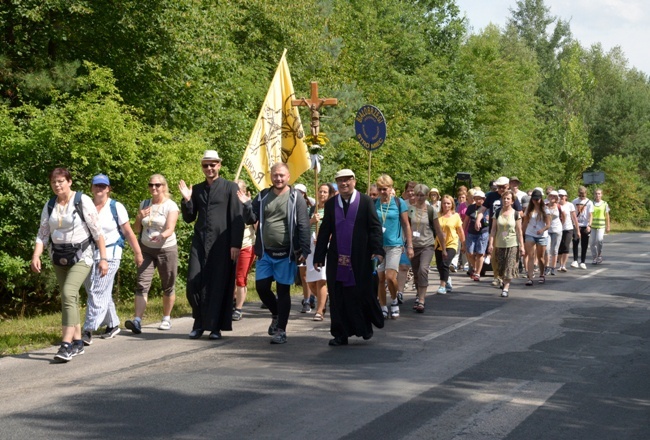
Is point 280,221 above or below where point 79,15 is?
below

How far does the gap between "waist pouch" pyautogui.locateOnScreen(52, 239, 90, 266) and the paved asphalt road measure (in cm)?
100

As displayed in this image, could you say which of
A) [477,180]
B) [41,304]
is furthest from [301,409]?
[477,180]

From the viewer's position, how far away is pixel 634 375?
369 inches

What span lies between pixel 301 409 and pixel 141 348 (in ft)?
11.2

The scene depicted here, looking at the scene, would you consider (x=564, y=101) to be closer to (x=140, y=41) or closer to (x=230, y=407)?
(x=140, y=41)

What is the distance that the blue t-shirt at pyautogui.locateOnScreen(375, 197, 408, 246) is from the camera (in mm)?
13156

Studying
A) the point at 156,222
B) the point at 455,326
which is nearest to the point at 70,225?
the point at 156,222

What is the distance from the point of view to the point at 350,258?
36.1 ft

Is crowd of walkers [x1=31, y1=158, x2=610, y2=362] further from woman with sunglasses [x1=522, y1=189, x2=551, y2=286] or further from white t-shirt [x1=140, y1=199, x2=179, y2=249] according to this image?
woman with sunglasses [x1=522, y1=189, x2=551, y2=286]

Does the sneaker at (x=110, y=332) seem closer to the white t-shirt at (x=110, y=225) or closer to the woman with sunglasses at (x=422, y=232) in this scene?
the white t-shirt at (x=110, y=225)

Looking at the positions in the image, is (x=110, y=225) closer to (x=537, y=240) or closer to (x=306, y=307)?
(x=306, y=307)

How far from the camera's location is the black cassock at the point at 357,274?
10.9 m

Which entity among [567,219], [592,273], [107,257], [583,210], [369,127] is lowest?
[592,273]

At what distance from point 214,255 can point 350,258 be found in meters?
1.56
